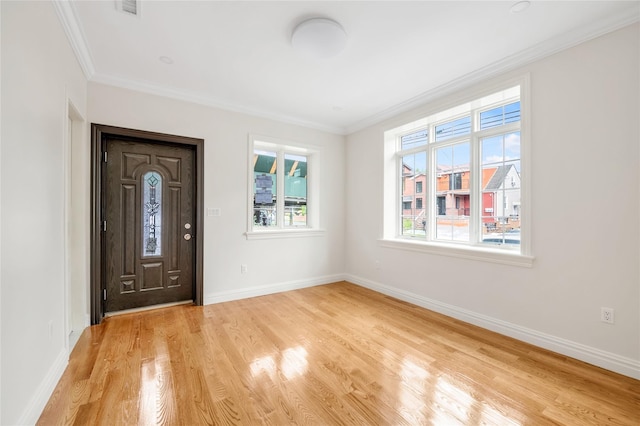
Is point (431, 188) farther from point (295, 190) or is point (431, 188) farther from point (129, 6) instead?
point (129, 6)

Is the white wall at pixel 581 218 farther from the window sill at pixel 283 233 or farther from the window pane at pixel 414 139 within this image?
the window sill at pixel 283 233

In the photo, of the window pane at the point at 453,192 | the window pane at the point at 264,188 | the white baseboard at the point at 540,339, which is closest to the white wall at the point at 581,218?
the white baseboard at the point at 540,339

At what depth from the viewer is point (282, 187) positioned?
14.5 feet

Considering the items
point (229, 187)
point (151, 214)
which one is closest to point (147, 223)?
point (151, 214)

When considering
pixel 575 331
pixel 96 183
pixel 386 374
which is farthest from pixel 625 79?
pixel 96 183

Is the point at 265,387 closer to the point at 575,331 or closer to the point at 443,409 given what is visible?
the point at 443,409

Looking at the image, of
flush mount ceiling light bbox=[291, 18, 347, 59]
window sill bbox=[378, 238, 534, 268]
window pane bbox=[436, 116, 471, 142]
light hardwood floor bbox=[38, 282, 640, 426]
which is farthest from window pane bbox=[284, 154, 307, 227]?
flush mount ceiling light bbox=[291, 18, 347, 59]

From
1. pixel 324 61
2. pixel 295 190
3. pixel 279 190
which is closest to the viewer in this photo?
pixel 324 61

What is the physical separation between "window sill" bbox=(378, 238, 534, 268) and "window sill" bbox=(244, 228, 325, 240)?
120 cm

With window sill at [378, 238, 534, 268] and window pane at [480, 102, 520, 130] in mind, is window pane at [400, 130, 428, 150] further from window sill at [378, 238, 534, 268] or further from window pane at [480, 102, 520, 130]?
window sill at [378, 238, 534, 268]

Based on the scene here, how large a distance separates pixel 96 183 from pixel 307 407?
10.1 ft

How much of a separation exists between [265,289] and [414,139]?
3126mm

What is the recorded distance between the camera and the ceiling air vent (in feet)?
6.53

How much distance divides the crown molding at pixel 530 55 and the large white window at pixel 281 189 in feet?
5.61
